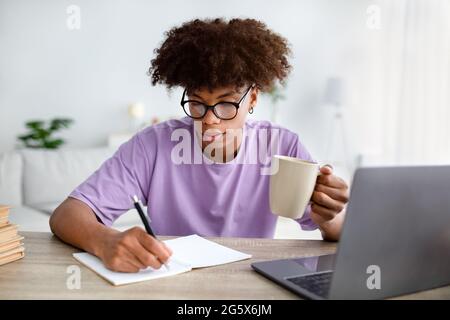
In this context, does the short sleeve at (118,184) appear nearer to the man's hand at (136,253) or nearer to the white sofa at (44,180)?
the man's hand at (136,253)

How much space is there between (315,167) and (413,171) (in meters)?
0.25

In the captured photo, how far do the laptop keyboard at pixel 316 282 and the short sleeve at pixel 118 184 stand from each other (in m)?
0.56

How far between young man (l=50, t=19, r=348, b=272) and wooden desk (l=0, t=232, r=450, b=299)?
21 cm

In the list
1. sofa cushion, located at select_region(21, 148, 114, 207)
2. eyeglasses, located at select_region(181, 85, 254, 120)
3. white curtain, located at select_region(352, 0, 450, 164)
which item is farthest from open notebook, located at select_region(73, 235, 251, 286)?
white curtain, located at select_region(352, 0, 450, 164)

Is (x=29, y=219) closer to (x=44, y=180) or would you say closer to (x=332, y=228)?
(x=44, y=180)

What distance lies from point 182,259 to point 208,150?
19.6 inches

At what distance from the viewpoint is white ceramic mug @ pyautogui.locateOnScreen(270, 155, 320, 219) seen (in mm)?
952

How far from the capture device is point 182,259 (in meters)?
0.99

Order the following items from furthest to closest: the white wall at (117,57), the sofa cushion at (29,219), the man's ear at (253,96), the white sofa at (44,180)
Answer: the white wall at (117,57), the white sofa at (44,180), the sofa cushion at (29,219), the man's ear at (253,96)

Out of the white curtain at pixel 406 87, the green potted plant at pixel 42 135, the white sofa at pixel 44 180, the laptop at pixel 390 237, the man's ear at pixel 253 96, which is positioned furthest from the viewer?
the green potted plant at pixel 42 135

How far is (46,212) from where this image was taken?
2.94 m

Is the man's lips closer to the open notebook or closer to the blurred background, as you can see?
the open notebook

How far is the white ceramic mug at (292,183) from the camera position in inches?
37.5

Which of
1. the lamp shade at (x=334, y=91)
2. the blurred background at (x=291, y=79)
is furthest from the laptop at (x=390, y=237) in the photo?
the lamp shade at (x=334, y=91)
